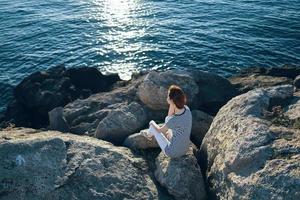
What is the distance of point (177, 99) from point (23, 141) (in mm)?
5261

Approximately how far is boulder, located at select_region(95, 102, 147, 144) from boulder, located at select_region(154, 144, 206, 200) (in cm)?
299

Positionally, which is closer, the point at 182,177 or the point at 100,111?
the point at 182,177

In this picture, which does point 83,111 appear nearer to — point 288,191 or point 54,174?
point 54,174

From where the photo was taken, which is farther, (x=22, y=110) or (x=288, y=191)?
(x=22, y=110)

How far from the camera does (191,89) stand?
834 inches

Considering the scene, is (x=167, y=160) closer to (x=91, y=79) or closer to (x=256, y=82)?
(x=256, y=82)

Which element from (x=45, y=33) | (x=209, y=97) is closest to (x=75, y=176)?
(x=209, y=97)

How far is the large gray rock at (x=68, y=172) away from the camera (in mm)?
13523

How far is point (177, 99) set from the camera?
1483 centimetres

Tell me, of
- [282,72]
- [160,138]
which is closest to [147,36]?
[282,72]

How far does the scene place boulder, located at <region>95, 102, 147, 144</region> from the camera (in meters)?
17.6

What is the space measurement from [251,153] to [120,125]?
616 cm

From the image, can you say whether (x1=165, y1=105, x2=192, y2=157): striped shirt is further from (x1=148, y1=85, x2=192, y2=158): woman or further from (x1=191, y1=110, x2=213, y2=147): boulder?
(x1=191, y1=110, x2=213, y2=147): boulder

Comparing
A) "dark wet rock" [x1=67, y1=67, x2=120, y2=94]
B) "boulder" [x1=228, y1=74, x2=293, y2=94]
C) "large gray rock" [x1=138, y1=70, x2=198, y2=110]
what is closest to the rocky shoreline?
"large gray rock" [x1=138, y1=70, x2=198, y2=110]
